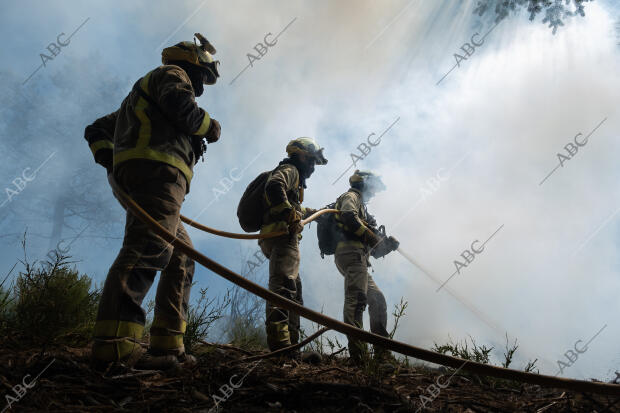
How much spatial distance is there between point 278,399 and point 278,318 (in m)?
2.23

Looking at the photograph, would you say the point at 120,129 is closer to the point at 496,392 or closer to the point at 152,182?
the point at 152,182

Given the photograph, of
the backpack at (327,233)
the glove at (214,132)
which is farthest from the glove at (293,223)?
the backpack at (327,233)

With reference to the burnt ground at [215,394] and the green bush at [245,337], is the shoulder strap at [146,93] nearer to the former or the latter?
the burnt ground at [215,394]

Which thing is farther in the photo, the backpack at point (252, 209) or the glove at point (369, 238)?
the glove at point (369, 238)

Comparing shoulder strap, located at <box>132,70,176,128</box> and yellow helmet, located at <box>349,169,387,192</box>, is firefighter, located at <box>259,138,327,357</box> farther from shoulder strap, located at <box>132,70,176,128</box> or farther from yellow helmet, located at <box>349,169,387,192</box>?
yellow helmet, located at <box>349,169,387,192</box>

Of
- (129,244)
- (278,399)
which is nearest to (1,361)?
(129,244)

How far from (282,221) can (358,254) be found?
1.89 m

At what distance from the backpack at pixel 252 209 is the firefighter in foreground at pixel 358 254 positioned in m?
1.73

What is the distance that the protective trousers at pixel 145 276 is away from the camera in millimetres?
2367

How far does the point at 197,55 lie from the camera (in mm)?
3539

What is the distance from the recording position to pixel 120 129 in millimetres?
3111

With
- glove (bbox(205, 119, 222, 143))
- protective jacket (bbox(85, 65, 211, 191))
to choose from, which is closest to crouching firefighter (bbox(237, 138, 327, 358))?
glove (bbox(205, 119, 222, 143))

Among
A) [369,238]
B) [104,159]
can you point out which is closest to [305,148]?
[369,238]

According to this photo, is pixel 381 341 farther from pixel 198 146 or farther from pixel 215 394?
pixel 198 146
